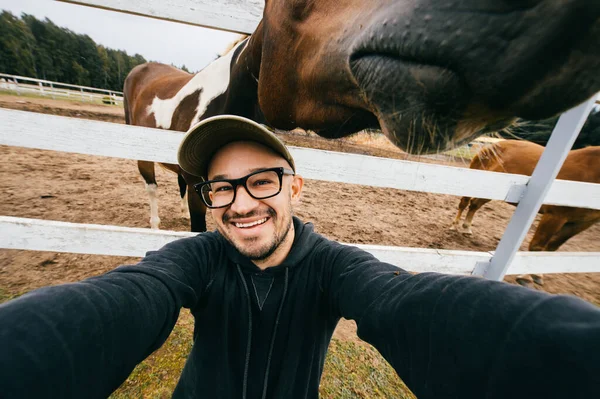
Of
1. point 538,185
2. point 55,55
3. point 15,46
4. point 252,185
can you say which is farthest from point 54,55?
point 538,185

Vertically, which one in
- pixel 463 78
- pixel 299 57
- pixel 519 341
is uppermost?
pixel 299 57

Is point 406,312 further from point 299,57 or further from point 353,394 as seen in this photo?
point 353,394

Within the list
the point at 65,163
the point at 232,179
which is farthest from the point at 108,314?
the point at 65,163

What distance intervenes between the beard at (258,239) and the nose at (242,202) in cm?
2

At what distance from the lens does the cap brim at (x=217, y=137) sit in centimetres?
105

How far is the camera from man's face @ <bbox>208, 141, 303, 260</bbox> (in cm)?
106

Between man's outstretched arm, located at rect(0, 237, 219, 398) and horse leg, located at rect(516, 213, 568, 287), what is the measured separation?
4.53 metres

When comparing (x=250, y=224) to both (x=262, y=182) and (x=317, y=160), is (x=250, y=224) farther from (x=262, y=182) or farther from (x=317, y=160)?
(x=317, y=160)

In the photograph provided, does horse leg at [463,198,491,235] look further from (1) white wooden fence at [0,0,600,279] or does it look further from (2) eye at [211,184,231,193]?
(2) eye at [211,184,231,193]

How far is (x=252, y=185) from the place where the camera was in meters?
1.12

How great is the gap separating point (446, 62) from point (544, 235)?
459 cm

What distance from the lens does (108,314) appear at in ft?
2.03

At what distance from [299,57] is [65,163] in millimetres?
6710

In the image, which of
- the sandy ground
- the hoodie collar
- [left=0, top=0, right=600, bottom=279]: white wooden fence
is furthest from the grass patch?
the hoodie collar
